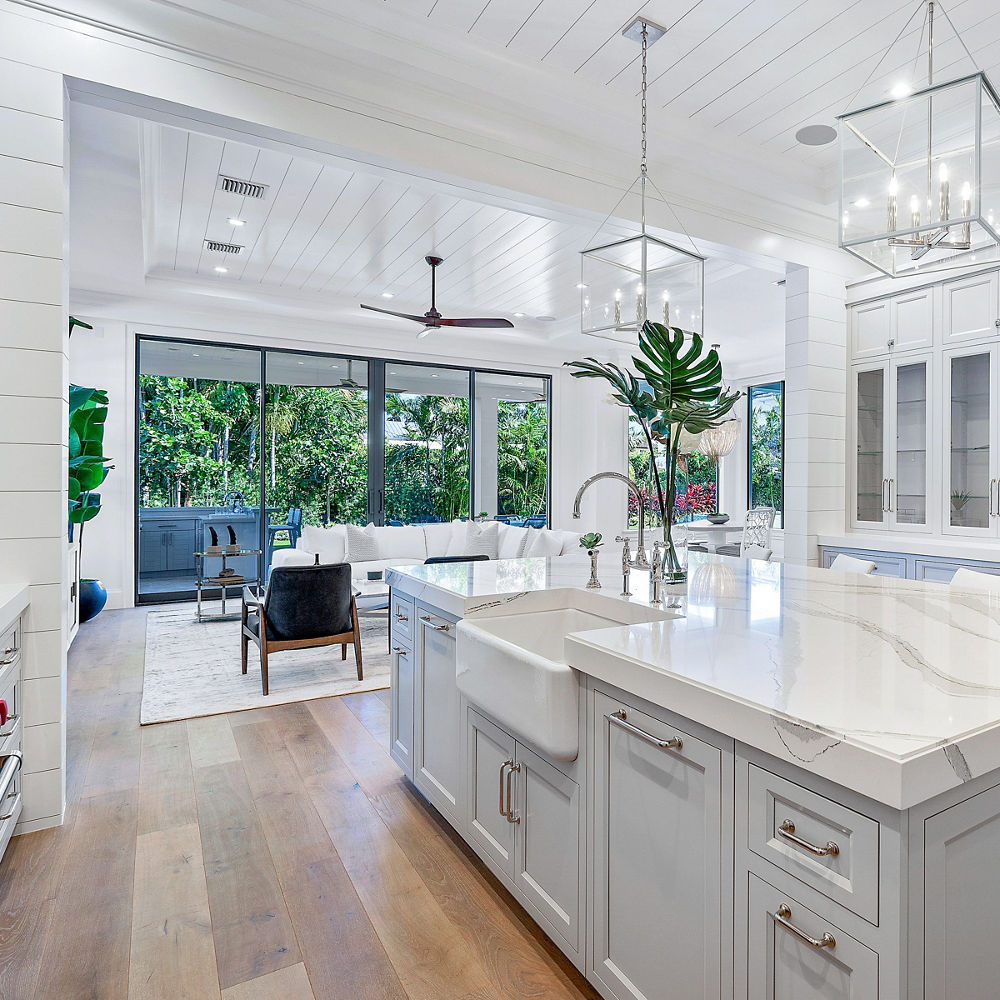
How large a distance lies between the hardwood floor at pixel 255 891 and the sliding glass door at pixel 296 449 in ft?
13.1

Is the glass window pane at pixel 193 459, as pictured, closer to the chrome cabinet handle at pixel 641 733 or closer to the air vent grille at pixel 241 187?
the air vent grille at pixel 241 187

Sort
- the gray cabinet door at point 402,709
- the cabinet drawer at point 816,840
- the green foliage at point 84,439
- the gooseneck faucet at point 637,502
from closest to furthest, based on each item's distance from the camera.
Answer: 1. the cabinet drawer at point 816,840
2. the gooseneck faucet at point 637,502
3. the gray cabinet door at point 402,709
4. the green foliage at point 84,439

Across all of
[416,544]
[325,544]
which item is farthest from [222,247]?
[416,544]

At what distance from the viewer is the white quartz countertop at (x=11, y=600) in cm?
185

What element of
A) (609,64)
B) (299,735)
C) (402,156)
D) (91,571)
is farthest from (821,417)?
(91,571)

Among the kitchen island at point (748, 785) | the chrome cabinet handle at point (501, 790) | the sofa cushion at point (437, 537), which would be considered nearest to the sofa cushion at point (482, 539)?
the sofa cushion at point (437, 537)

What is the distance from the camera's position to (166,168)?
12.4ft

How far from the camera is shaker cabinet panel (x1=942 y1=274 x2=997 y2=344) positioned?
3566mm

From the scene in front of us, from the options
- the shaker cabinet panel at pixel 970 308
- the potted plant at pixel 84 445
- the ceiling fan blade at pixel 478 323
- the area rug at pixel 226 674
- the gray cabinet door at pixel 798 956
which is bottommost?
the area rug at pixel 226 674

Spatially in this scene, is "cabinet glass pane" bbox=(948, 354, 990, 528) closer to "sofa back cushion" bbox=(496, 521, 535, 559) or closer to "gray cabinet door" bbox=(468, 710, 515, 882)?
"gray cabinet door" bbox=(468, 710, 515, 882)

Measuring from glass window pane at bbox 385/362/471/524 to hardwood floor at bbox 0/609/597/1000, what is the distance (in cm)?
485

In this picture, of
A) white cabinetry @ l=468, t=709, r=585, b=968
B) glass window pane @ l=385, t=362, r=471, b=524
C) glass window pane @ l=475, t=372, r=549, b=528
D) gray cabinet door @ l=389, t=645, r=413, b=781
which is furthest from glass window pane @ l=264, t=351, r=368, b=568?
white cabinetry @ l=468, t=709, r=585, b=968

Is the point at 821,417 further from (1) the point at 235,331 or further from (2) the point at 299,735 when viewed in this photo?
(1) the point at 235,331

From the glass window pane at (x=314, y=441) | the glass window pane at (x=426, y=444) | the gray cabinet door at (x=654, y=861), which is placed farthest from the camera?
the glass window pane at (x=426, y=444)
